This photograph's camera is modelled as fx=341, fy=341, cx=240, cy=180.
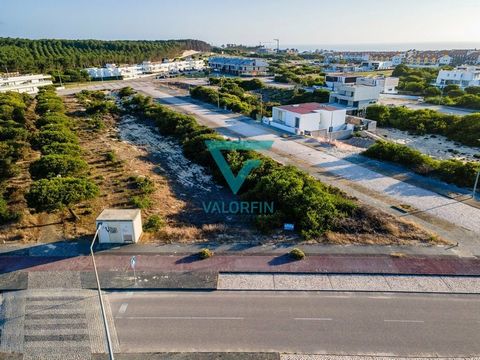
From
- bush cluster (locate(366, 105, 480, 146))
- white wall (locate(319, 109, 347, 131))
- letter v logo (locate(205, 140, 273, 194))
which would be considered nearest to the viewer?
letter v logo (locate(205, 140, 273, 194))

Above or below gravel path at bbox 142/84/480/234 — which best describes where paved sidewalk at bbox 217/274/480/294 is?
below

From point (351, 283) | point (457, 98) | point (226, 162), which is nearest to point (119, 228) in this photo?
point (351, 283)

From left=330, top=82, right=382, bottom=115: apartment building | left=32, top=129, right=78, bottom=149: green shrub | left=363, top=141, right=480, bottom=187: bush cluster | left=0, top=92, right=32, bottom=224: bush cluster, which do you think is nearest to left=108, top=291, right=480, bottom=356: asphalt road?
left=0, top=92, right=32, bottom=224: bush cluster

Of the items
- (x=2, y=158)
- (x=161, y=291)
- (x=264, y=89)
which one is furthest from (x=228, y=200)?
(x=264, y=89)

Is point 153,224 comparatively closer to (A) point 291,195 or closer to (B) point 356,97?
(A) point 291,195

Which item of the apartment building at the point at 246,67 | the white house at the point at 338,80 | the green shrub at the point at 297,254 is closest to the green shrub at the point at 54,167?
the green shrub at the point at 297,254

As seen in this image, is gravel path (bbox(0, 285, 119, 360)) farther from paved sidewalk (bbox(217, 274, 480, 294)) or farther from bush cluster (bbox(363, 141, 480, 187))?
bush cluster (bbox(363, 141, 480, 187))

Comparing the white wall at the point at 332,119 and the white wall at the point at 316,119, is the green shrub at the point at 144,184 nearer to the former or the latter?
the white wall at the point at 316,119
